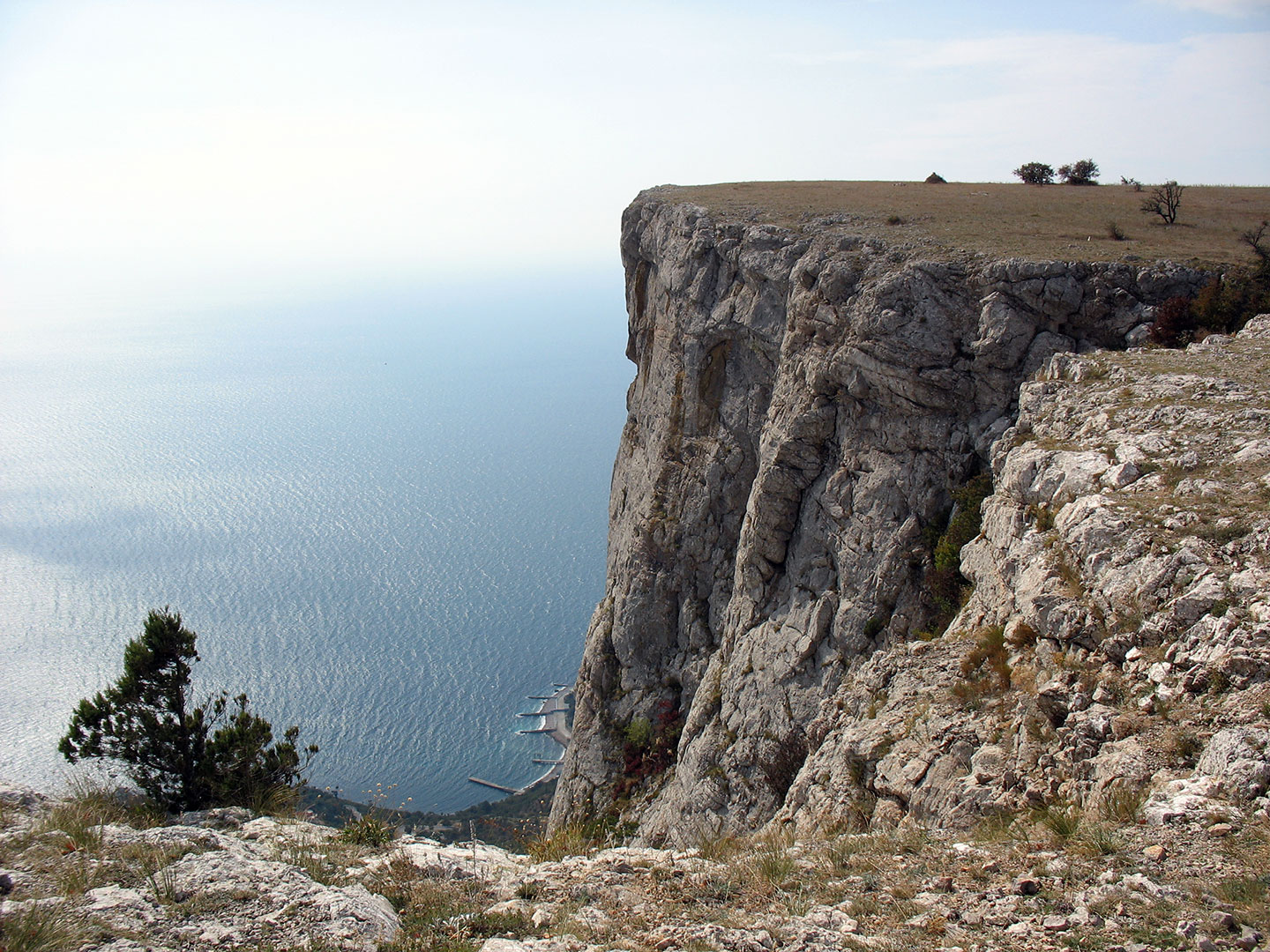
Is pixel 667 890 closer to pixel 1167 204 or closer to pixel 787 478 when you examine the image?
pixel 787 478

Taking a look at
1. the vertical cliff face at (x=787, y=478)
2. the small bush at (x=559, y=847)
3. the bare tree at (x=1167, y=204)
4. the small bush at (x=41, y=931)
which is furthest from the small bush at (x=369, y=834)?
the bare tree at (x=1167, y=204)

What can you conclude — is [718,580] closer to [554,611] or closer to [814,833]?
[814,833]

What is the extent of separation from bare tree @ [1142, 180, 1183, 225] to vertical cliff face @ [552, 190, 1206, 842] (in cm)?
768

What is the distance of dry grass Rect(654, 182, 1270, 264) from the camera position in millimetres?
21922

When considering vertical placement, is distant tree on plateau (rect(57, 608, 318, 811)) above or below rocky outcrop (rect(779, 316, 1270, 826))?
below

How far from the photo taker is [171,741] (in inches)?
593

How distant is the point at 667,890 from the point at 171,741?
11792 millimetres

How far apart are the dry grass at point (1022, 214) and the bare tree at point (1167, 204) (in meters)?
0.45

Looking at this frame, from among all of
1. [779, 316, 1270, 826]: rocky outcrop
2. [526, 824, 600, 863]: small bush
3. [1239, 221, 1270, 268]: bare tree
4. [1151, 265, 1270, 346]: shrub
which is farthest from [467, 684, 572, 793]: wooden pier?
[1239, 221, 1270, 268]: bare tree

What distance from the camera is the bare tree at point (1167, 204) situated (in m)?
25.6

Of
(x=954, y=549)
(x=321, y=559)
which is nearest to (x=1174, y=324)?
(x=954, y=549)

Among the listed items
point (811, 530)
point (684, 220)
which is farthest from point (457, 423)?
point (811, 530)

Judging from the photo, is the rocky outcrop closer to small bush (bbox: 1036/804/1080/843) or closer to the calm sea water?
small bush (bbox: 1036/804/1080/843)

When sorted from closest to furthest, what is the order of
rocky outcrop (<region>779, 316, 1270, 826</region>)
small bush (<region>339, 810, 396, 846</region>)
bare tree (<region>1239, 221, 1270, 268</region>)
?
rocky outcrop (<region>779, 316, 1270, 826</region>)
small bush (<region>339, 810, 396, 846</region>)
bare tree (<region>1239, 221, 1270, 268</region>)
